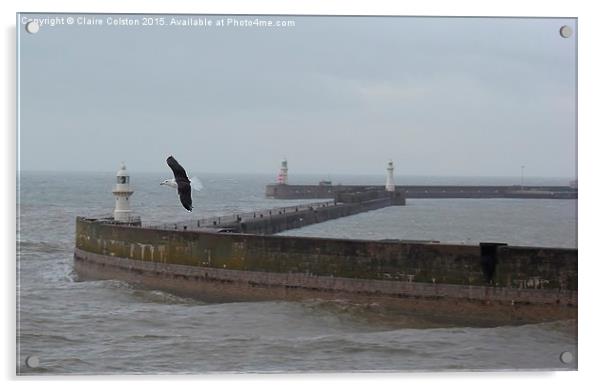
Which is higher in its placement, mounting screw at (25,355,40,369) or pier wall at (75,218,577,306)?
pier wall at (75,218,577,306)

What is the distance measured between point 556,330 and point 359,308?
3.44m

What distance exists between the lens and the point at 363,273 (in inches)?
581

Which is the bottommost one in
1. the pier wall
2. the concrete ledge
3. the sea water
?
the sea water

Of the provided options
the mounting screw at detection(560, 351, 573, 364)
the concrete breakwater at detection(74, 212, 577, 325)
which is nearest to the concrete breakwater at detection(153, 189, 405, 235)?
the concrete breakwater at detection(74, 212, 577, 325)

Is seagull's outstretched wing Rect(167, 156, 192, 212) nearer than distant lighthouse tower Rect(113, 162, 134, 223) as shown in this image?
Yes

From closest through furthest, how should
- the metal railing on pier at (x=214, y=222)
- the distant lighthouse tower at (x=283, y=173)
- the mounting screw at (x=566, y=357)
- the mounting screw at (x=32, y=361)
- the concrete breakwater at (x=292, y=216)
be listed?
1. the mounting screw at (x=32, y=361)
2. the mounting screw at (x=566, y=357)
3. the metal railing on pier at (x=214, y=222)
4. the concrete breakwater at (x=292, y=216)
5. the distant lighthouse tower at (x=283, y=173)

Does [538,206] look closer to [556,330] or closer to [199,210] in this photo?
[199,210]

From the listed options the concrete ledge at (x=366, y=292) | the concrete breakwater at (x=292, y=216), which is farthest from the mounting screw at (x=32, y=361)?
the concrete breakwater at (x=292, y=216)

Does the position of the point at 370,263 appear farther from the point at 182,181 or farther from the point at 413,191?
the point at 413,191

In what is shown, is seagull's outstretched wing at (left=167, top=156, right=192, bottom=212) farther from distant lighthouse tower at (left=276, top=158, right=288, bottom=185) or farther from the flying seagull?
distant lighthouse tower at (left=276, top=158, right=288, bottom=185)

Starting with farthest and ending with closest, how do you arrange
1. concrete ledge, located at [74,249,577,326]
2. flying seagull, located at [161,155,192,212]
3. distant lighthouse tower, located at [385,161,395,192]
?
distant lighthouse tower, located at [385,161,395,192]
concrete ledge, located at [74,249,577,326]
flying seagull, located at [161,155,192,212]

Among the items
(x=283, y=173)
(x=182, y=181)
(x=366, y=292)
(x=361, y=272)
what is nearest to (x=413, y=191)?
(x=283, y=173)

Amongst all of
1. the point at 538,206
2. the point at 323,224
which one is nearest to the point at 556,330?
the point at 323,224

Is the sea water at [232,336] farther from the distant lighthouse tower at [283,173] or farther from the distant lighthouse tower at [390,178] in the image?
the distant lighthouse tower at [283,173]
